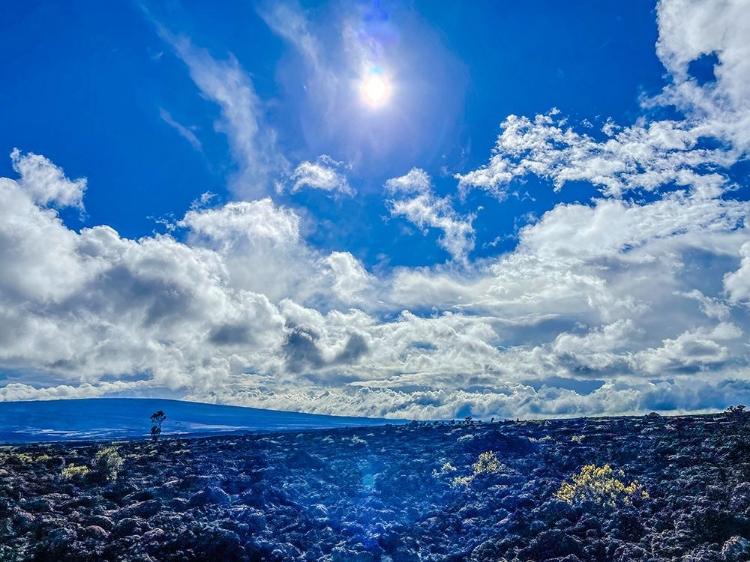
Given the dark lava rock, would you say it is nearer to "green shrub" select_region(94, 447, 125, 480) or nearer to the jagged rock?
"green shrub" select_region(94, 447, 125, 480)

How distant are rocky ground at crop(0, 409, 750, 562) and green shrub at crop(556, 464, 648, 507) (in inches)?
5.9

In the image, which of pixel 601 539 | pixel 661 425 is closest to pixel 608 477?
pixel 601 539

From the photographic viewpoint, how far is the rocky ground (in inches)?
1213

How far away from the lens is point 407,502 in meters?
41.5

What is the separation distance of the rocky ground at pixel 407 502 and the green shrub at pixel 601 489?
0.49 ft

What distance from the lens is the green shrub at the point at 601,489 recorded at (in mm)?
34781

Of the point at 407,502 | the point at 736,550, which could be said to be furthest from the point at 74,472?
the point at 736,550

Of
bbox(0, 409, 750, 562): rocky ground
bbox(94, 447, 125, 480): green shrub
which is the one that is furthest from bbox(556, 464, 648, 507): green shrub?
bbox(94, 447, 125, 480): green shrub

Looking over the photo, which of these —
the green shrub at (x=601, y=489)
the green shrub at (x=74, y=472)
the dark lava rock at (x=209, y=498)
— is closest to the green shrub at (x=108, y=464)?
the green shrub at (x=74, y=472)

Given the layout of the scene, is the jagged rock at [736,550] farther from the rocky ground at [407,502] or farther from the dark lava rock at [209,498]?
the dark lava rock at [209,498]

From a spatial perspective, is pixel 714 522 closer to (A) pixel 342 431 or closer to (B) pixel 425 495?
(B) pixel 425 495

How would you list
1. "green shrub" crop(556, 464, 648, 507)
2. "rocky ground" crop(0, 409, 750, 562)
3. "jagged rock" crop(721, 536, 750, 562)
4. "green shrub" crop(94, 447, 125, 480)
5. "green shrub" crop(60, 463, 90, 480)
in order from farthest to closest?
"green shrub" crop(94, 447, 125, 480)
"green shrub" crop(60, 463, 90, 480)
"green shrub" crop(556, 464, 648, 507)
"rocky ground" crop(0, 409, 750, 562)
"jagged rock" crop(721, 536, 750, 562)

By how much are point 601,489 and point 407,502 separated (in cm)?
1444

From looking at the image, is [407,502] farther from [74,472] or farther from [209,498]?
[74,472]
